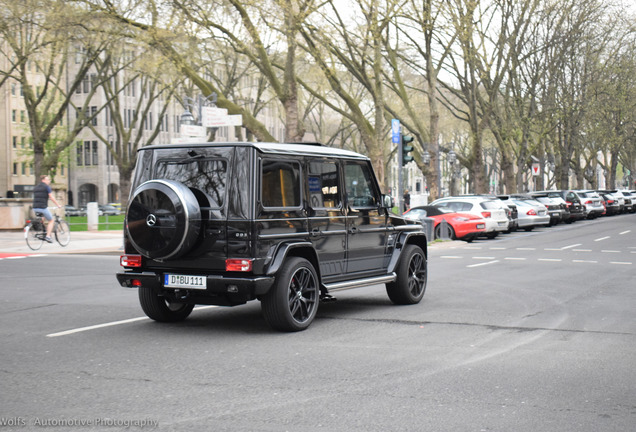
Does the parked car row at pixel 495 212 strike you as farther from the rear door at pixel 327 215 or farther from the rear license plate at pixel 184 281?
the rear license plate at pixel 184 281

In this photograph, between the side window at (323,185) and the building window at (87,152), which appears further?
the building window at (87,152)

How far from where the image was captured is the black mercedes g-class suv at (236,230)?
8398 millimetres

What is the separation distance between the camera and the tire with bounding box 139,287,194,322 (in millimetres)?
9352

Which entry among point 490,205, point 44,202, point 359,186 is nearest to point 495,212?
point 490,205

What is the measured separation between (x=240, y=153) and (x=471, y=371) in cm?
331

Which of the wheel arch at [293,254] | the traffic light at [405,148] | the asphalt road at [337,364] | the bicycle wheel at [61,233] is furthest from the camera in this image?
the traffic light at [405,148]

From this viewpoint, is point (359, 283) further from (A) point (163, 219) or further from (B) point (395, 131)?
(B) point (395, 131)

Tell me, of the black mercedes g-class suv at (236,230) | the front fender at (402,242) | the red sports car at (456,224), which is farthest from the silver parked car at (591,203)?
the black mercedes g-class suv at (236,230)

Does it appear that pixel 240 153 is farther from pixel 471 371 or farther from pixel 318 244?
pixel 471 371

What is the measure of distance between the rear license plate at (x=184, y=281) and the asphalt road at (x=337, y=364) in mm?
513

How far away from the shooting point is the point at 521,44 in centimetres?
4153

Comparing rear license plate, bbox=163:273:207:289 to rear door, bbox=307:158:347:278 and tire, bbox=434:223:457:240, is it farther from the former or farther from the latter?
tire, bbox=434:223:457:240

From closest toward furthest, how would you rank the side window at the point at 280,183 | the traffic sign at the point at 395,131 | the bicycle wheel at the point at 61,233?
the side window at the point at 280,183, the bicycle wheel at the point at 61,233, the traffic sign at the point at 395,131

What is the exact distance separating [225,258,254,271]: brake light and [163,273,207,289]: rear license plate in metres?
0.30
